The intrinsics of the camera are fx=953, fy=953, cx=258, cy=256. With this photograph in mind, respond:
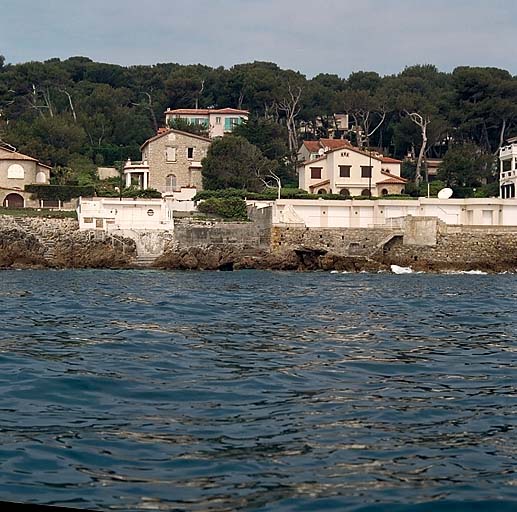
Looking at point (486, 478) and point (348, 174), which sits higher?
point (348, 174)

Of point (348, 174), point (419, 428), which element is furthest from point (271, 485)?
point (348, 174)

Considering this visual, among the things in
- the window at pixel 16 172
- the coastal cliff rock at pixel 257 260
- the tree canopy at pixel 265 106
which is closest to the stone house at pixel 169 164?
the tree canopy at pixel 265 106

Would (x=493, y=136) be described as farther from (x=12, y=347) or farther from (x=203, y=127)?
(x=12, y=347)

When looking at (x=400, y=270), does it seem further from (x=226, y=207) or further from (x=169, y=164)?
(x=169, y=164)

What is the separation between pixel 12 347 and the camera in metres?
15.8

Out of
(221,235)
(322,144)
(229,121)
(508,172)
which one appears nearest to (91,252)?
(221,235)

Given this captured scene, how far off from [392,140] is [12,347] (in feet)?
264

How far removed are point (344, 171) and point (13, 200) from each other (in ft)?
82.7

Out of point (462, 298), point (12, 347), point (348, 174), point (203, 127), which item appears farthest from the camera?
point (203, 127)

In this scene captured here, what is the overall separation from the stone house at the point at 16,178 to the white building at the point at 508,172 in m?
32.7

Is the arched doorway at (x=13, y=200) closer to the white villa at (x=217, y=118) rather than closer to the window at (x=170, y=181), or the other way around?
the window at (x=170, y=181)

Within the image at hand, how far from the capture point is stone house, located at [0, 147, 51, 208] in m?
66.2

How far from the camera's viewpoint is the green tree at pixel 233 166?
231 feet

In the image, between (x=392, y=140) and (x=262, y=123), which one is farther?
(x=392, y=140)
